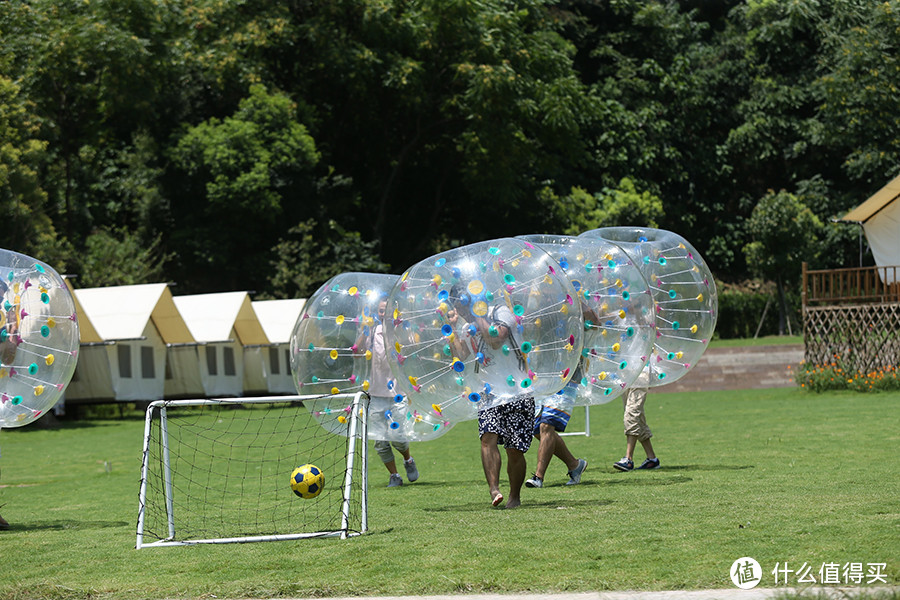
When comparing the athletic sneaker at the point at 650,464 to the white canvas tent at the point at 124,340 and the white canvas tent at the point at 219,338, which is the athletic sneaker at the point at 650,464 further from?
the white canvas tent at the point at 219,338

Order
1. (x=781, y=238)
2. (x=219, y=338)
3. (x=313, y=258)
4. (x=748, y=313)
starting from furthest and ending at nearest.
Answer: (x=748, y=313)
(x=781, y=238)
(x=313, y=258)
(x=219, y=338)

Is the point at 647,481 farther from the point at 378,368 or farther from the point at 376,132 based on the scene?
the point at 376,132

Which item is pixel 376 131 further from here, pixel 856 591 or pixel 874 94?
pixel 856 591

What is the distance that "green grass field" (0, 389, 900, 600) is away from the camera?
6363 millimetres

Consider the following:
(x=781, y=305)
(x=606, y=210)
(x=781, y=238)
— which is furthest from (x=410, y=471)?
(x=606, y=210)

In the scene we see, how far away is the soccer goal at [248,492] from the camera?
28.1 ft

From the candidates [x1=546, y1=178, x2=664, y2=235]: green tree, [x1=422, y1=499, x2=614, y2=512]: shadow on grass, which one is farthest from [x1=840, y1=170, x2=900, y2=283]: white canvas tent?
[x1=422, y1=499, x2=614, y2=512]: shadow on grass

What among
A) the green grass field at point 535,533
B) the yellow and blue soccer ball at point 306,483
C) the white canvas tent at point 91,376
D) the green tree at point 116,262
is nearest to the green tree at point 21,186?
the green tree at point 116,262

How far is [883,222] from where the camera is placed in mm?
28469

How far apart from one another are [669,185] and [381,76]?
1648 centimetres

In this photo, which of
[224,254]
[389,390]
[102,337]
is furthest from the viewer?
[224,254]

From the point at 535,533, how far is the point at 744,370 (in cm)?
2528

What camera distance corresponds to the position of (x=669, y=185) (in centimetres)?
5038

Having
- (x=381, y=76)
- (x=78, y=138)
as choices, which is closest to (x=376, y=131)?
(x=381, y=76)
